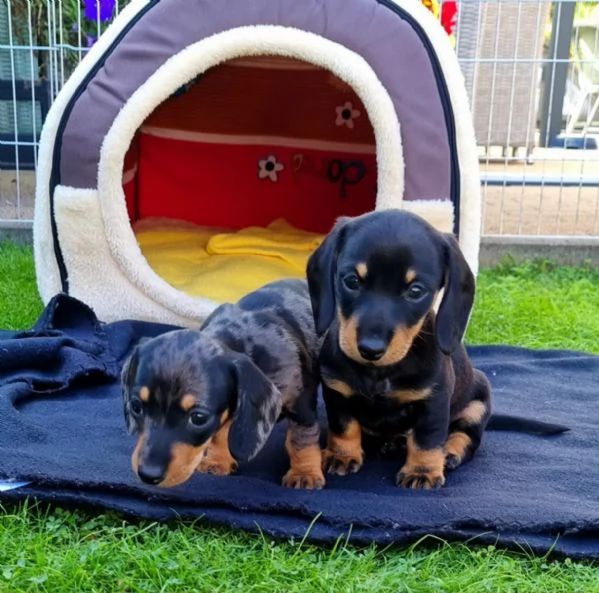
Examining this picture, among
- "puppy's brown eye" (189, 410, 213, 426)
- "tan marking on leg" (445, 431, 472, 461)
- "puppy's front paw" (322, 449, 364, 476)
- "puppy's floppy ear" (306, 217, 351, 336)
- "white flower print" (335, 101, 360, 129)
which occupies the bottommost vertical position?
"puppy's front paw" (322, 449, 364, 476)

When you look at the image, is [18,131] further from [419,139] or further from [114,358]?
[419,139]

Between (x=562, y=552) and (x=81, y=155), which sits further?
(x=81, y=155)

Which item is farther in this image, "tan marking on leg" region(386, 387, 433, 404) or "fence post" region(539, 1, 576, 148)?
"fence post" region(539, 1, 576, 148)

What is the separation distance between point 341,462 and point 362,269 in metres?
0.71

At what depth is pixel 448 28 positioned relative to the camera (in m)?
5.10

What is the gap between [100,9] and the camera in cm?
523

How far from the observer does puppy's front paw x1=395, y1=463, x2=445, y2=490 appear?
2.68 meters

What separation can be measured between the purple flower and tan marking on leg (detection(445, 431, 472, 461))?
3.58 meters

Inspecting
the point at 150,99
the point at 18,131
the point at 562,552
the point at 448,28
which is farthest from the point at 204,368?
the point at 18,131

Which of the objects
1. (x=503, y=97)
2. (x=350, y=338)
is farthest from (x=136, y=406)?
(x=503, y=97)

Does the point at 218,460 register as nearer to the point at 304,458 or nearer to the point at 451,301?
the point at 304,458

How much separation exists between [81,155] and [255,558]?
225cm

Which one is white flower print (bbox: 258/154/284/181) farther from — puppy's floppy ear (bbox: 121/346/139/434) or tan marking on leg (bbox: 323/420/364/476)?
puppy's floppy ear (bbox: 121/346/139/434)

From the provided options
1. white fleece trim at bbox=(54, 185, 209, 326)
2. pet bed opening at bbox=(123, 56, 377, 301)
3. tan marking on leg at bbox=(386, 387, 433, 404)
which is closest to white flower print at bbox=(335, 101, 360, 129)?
pet bed opening at bbox=(123, 56, 377, 301)
